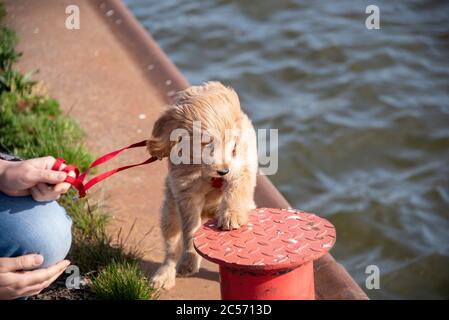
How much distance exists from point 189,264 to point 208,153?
3.39ft

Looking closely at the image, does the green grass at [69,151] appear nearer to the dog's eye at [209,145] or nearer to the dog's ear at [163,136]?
the dog's ear at [163,136]

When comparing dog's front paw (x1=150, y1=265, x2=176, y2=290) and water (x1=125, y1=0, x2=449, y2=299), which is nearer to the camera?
dog's front paw (x1=150, y1=265, x2=176, y2=290)

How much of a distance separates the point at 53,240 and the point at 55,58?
432 cm

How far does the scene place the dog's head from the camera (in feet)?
11.1

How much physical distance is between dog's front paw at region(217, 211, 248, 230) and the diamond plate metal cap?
0.08ft

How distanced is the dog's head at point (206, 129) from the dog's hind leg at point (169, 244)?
0.62 meters

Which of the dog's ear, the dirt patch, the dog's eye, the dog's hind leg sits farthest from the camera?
the dog's hind leg

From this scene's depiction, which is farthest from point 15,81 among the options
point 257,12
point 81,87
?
point 257,12

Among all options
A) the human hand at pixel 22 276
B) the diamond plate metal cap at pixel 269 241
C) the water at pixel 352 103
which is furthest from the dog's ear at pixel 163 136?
the water at pixel 352 103

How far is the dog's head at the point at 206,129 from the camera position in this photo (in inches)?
133

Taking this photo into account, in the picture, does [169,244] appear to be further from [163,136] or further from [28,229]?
[28,229]

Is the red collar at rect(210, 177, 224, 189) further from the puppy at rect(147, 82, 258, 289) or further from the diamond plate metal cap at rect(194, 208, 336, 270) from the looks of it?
the diamond plate metal cap at rect(194, 208, 336, 270)

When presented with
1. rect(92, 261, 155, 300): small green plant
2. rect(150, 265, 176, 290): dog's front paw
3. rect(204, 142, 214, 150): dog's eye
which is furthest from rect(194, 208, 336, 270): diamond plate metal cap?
rect(150, 265, 176, 290): dog's front paw

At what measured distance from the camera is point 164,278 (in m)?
4.20
